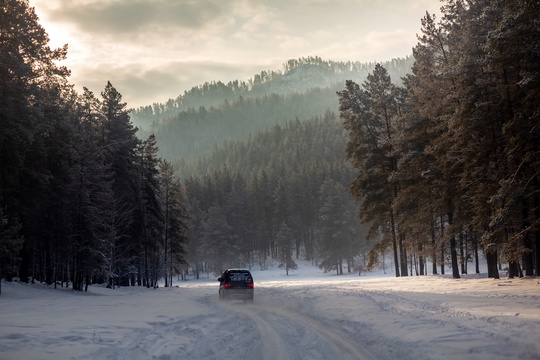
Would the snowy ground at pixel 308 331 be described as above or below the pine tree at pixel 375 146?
below

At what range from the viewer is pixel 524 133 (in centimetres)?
1923

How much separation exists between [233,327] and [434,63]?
23.2m

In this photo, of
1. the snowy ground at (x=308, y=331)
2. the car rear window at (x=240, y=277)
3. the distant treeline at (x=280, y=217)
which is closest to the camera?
the snowy ground at (x=308, y=331)

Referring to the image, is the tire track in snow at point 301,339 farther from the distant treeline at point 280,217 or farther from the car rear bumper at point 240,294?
the distant treeline at point 280,217

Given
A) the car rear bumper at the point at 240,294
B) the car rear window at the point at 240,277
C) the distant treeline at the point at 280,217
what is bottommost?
the car rear bumper at the point at 240,294

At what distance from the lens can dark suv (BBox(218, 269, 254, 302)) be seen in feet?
82.4

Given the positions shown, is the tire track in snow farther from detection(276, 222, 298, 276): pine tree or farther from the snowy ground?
detection(276, 222, 298, 276): pine tree

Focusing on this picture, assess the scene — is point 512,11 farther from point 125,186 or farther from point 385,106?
point 125,186

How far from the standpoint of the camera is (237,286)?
2523 centimetres

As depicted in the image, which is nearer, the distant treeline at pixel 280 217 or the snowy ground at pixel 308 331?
the snowy ground at pixel 308 331

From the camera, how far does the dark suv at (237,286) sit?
82.4 ft

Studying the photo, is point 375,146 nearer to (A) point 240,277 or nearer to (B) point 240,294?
(A) point 240,277

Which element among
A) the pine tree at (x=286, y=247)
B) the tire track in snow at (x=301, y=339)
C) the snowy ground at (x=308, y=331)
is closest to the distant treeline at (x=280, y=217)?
the pine tree at (x=286, y=247)

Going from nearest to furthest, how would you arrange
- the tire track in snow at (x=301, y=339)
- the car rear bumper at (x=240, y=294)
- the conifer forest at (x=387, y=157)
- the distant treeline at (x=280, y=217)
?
the tire track in snow at (x=301, y=339), the conifer forest at (x=387, y=157), the car rear bumper at (x=240, y=294), the distant treeline at (x=280, y=217)
